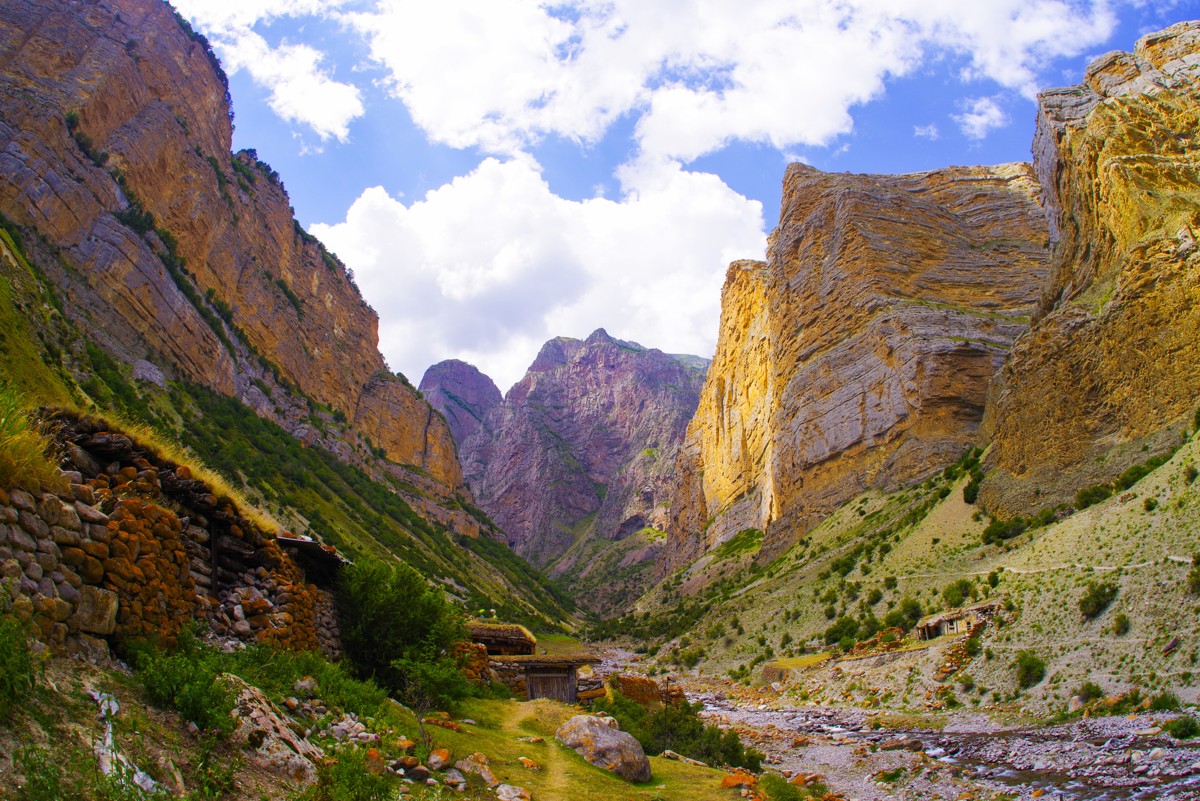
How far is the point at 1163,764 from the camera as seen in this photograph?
1346 cm

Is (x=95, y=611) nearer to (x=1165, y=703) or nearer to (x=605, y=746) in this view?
(x=605, y=746)

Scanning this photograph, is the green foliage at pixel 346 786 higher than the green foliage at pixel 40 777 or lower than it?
lower

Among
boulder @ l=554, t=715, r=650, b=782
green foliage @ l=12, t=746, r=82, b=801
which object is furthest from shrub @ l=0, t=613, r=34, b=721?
boulder @ l=554, t=715, r=650, b=782

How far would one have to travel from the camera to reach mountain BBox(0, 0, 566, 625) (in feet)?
153

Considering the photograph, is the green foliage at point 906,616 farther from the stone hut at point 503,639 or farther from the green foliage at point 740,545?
the green foliage at point 740,545

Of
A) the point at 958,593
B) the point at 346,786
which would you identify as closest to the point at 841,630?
the point at 958,593

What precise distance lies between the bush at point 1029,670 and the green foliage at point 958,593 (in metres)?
7.30

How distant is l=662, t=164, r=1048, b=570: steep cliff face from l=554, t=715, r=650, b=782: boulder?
47.4 m

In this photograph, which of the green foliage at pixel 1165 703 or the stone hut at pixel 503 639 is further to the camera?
the stone hut at pixel 503 639

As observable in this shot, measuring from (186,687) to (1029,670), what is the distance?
22.6m

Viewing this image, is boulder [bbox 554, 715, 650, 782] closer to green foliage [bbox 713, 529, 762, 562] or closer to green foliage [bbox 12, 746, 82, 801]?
green foliage [bbox 12, 746, 82, 801]

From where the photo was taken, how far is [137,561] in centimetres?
789

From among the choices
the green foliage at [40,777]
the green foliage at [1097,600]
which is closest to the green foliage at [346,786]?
the green foliage at [40,777]

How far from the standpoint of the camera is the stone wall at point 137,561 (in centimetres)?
628
